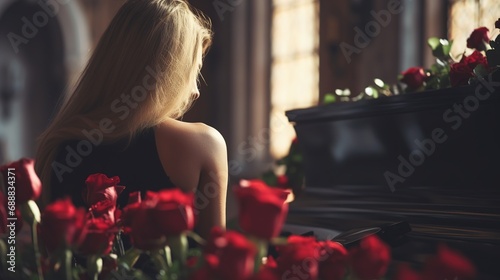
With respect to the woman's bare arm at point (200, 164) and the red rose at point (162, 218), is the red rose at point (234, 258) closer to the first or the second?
the red rose at point (162, 218)

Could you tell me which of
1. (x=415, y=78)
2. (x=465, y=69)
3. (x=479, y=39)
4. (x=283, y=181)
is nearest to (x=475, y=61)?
(x=465, y=69)

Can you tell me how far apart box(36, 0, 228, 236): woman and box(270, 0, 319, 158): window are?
4416mm

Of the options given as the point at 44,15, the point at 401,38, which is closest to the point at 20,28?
the point at 44,15

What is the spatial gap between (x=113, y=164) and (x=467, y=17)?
313cm

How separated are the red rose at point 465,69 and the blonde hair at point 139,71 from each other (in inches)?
22.1

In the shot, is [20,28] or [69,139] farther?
[20,28]

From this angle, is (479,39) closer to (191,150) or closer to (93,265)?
(191,150)

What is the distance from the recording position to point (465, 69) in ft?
4.52

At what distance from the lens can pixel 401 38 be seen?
4492 mm

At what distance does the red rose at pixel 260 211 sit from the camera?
551 mm

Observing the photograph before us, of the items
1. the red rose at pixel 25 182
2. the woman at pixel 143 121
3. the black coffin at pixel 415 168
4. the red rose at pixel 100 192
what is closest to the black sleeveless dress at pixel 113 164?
the woman at pixel 143 121

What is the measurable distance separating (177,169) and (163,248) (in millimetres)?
692

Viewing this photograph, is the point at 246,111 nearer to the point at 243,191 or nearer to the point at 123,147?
the point at 123,147

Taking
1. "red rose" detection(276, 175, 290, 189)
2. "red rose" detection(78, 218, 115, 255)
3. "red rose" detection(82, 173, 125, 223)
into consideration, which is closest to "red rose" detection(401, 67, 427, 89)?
"red rose" detection(276, 175, 290, 189)
